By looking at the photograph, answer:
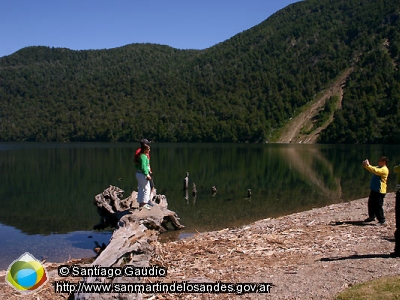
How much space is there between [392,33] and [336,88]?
38491 mm

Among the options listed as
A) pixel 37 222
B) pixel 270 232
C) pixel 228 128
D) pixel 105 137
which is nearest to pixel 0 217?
pixel 37 222

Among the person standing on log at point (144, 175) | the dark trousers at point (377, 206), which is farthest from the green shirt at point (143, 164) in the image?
the dark trousers at point (377, 206)

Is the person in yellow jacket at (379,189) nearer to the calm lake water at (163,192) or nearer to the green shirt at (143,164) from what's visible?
the green shirt at (143,164)

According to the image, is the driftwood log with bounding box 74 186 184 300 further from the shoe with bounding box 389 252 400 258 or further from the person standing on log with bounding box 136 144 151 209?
the shoe with bounding box 389 252 400 258

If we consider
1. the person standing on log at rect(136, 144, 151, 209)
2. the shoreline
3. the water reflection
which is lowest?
the water reflection

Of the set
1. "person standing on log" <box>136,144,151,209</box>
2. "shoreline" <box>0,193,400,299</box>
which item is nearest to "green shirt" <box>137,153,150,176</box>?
"person standing on log" <box>136,144,151,209</box>

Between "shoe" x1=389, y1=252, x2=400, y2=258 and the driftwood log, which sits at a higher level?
the driftwood log

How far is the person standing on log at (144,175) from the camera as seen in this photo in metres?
13.4

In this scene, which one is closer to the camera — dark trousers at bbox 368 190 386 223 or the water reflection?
dark trousers at bbox 368 190 386 223

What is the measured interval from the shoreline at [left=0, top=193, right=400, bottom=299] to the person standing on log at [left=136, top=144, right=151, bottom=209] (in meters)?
1.87

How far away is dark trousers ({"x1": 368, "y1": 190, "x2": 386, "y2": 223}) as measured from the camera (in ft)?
46.4

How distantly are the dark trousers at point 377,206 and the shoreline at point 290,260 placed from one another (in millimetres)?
370

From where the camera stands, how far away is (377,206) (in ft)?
46.7

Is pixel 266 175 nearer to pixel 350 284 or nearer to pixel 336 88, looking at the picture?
pixel 350 284
